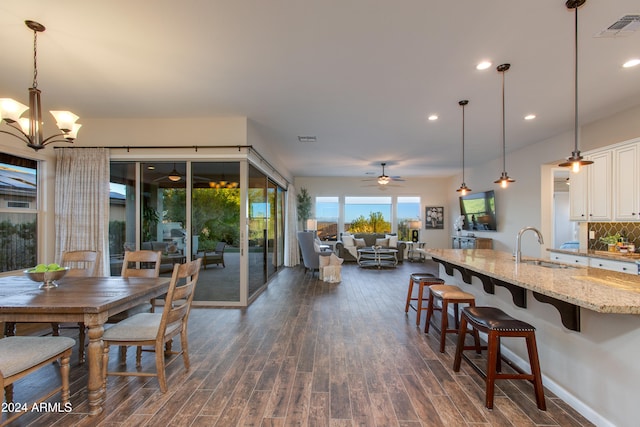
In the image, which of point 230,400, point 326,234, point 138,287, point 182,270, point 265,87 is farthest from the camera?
point 326,234

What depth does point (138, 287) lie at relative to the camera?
2477 millimetres

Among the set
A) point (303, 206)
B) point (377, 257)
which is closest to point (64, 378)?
point (377, 257)

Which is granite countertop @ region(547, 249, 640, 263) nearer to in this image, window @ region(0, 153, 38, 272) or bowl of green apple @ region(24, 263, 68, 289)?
bowl of green apple @ region(24, 263, 68, 289)

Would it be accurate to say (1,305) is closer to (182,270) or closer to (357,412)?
(182,270)

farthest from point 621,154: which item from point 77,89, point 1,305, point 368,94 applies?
point 77,89

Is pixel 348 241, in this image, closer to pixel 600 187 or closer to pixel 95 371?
pixel 600 187

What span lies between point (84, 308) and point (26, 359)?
392mm

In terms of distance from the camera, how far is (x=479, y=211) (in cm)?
752

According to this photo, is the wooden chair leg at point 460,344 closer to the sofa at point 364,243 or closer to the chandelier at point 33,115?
the chandelier at point 33,115

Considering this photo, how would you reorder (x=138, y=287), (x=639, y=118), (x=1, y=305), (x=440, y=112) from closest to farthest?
(x=1, y=305) < (x=138, y=287) < (x=639, y=118) < (x=440, y=112)

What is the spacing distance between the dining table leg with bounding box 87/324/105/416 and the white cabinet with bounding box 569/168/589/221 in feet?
20.4

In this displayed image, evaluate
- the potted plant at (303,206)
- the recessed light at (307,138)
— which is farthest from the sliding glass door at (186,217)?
the potted plant at (303,206)

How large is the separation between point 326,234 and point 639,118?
7.65 metres

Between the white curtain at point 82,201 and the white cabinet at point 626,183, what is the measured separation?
7.33 meters
